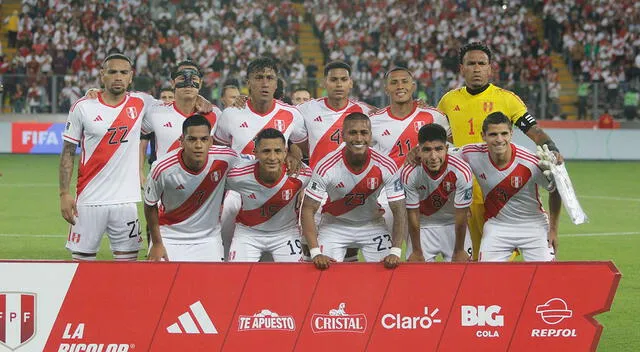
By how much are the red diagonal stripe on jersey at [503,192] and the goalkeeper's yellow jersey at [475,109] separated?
0.73 meters

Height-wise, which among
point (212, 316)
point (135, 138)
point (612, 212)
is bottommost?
point (612, 212)

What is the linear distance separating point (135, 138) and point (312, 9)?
27447 mm

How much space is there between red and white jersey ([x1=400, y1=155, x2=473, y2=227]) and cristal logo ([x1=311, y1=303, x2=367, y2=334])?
167cm

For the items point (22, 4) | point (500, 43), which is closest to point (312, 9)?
point (500, 43)

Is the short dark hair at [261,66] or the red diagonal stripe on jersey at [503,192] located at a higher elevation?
the short dark hair at [261,66]

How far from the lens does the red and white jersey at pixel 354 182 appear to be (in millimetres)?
8555

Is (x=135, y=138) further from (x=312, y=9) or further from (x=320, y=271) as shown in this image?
(x=312, y=9)

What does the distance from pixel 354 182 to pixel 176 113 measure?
2.09m

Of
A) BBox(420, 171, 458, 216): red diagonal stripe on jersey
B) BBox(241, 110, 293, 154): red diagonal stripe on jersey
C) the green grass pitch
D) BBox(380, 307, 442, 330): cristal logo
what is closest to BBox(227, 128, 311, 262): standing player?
BBox(241, 110, 293, 154): red diagonal stripe on jersey

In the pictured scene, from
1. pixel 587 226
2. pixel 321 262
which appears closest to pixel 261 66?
pixel 321 262

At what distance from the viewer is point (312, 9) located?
36156 mm

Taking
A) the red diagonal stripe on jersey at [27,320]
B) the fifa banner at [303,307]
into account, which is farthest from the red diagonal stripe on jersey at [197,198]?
the red diagonal stripe on jersey at [27,320]

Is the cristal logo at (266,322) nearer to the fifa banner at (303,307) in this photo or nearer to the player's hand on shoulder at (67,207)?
the fifa banner at (303,307)

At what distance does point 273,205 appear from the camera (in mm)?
8914
